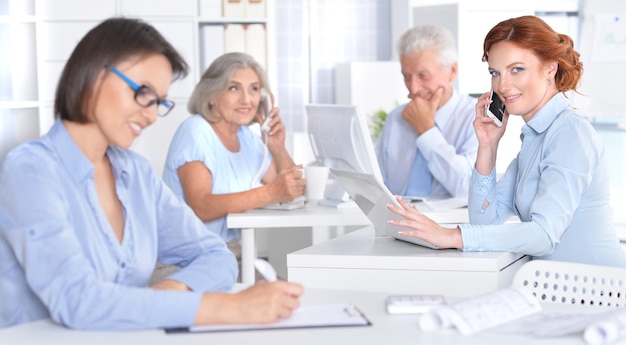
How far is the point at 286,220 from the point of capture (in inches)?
136

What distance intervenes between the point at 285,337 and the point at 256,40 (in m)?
4.07

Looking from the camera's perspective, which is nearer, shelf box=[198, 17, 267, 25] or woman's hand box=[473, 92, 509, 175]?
woman's hand box=[473, 92, 509, 175]

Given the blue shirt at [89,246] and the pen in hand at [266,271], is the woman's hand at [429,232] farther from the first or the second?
the pen in hand at [266,271]

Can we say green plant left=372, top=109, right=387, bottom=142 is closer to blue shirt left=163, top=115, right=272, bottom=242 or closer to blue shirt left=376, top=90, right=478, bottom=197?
blue shirt left=376, top=90, right=478, bottom=197

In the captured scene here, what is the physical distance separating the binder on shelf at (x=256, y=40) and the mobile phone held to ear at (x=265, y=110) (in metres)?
1.61

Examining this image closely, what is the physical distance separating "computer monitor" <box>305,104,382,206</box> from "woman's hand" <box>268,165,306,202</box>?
138 millimetres

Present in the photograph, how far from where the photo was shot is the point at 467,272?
99.3 inches

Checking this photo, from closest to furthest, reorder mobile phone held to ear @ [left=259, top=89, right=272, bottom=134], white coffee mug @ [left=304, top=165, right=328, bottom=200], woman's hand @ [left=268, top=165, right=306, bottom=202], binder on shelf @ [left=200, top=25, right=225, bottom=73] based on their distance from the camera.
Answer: woman's hand @ [left=268, top=165, right=306, bottom=202], white coffee mug @ [left=304, top=165, right=328, bottom=200], mobile phone held to ear @ [left=259, top=89, right=272, bottom=134], binder on shelf @ [left=200, top=25, right=225, bottom=73]

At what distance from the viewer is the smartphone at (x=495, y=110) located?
2.96 m

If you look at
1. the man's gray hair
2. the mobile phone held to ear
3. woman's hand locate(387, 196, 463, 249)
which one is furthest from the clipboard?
the man's gray hair

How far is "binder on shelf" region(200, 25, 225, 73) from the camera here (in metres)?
5.53

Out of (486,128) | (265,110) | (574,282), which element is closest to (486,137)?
(486,128)

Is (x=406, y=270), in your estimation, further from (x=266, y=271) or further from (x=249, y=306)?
(x=249, y=306)

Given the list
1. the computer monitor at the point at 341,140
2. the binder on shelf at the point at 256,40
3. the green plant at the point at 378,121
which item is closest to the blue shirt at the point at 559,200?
the computer monitor at the point at 341,140
